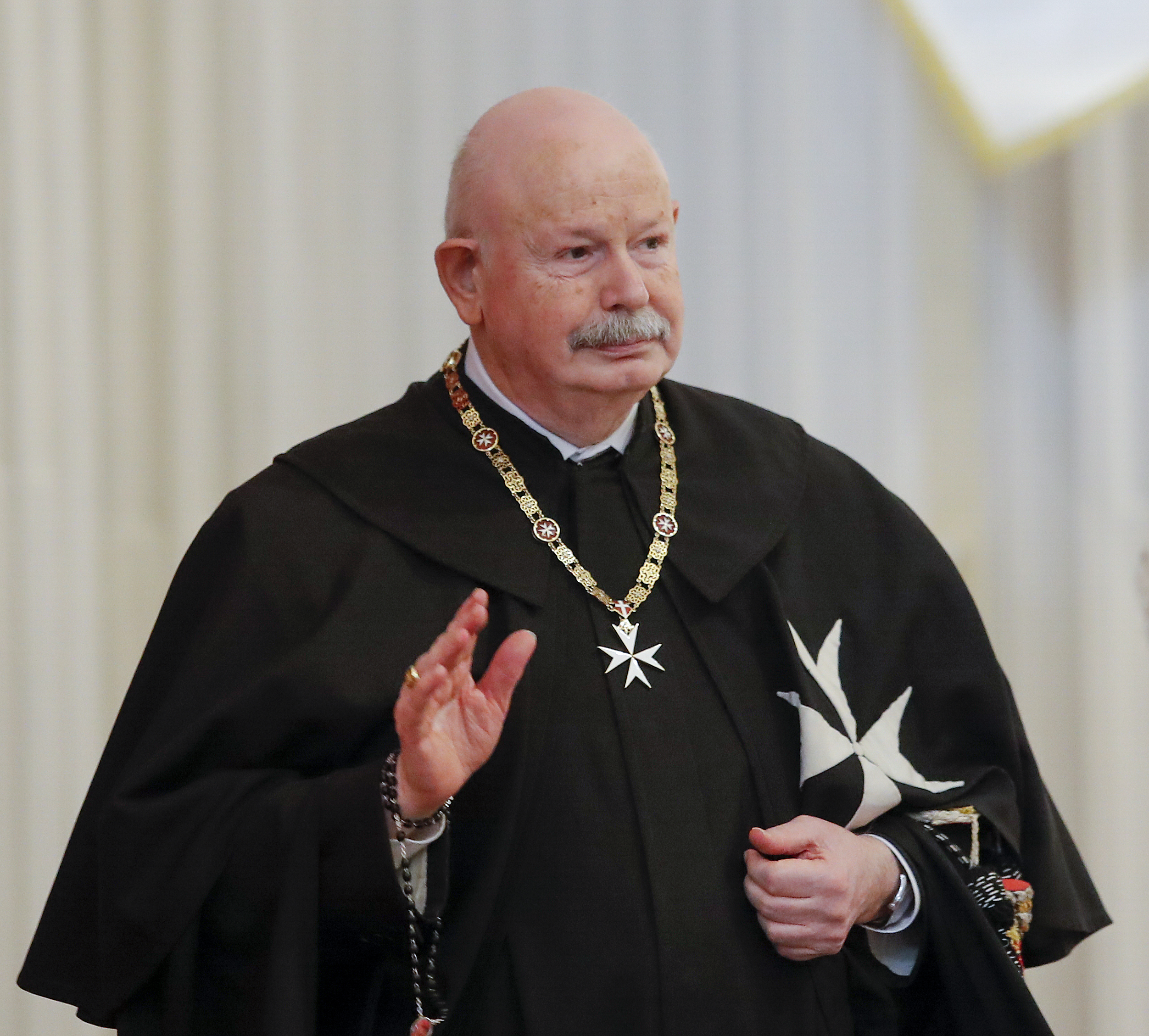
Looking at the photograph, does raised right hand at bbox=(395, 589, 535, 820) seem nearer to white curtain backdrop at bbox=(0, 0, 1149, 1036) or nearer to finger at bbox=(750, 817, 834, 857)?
finger at bbox=(750, 817, 834, 857)

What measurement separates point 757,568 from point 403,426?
626mm

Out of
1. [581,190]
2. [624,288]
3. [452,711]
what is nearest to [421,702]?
[452,711]

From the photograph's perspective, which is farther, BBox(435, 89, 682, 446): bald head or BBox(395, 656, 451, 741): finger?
BBox(435, 89, 682, 446): bald head

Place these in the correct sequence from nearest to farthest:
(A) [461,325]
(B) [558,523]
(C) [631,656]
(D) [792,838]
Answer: (D) [792,838]
(C) [631,656]
(B) [558,523]
(A) [461,325]

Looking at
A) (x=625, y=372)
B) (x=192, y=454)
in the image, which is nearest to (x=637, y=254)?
(x=625, y=372)

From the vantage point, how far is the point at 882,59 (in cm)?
446

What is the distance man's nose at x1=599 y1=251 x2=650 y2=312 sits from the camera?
2285 mm

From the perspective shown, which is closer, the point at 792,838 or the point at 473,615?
the point at 473,615

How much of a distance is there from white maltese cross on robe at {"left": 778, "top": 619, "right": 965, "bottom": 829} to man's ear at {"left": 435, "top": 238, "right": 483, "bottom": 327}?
731mm

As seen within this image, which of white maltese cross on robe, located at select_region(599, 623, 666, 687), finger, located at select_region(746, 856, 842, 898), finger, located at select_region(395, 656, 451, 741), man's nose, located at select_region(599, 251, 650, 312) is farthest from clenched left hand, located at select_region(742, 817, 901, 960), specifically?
man's nose, located at select_region(599, 251, 650, 312)

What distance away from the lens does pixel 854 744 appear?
238 centimetres

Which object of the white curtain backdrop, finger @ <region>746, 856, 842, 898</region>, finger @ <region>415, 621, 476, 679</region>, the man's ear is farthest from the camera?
the white curtain backdrop

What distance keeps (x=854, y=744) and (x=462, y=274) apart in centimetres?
99

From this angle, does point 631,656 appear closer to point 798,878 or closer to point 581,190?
point 798,878
